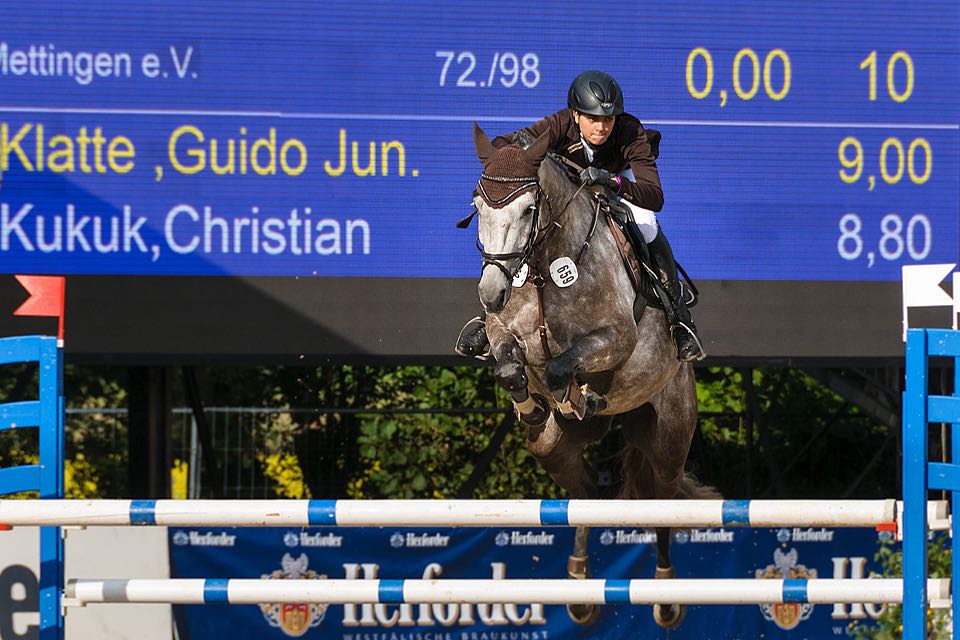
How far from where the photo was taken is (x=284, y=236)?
6.34 metres

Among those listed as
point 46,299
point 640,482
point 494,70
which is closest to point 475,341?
point 640,482

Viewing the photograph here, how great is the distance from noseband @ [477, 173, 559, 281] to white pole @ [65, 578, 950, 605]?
0.95 m

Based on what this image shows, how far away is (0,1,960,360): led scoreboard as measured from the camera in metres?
6.29

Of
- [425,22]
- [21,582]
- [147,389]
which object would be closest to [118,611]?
[21,582]

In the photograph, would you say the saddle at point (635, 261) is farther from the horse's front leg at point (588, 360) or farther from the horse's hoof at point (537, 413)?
the horse's hoof at point (537, 413)

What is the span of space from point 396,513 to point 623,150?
1728 millimetres

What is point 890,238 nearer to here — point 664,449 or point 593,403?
point 664,449

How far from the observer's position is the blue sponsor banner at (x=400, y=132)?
248 inches

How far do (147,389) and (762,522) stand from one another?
414cm

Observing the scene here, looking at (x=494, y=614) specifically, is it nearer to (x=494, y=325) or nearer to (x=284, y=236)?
(x=284, y=236)

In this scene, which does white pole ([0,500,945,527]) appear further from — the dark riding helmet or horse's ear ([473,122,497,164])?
the dark riding helmet

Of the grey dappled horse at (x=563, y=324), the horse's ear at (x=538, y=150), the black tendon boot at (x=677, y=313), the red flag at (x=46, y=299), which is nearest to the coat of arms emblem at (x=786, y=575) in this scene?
the grey dappled horse at (x=563, y=324)

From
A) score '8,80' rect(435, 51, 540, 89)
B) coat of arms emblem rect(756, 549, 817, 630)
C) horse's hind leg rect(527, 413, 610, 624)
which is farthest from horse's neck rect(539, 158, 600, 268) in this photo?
coat of arms emblem rect(756, 549, 817, 630)

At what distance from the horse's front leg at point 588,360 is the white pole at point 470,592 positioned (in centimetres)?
62
